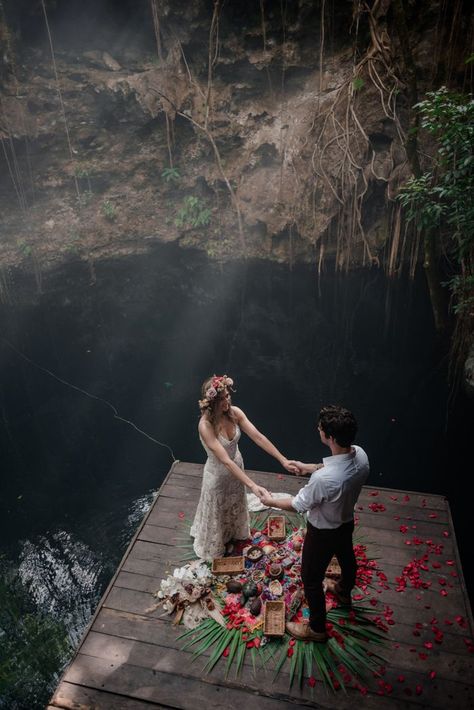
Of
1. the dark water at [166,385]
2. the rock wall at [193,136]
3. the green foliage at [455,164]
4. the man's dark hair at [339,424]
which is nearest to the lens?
the man's dark hair at [339,424]

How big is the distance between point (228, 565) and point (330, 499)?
1.50 m

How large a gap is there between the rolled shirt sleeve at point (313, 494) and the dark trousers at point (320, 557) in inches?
7.7

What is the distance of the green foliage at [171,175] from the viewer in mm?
13134

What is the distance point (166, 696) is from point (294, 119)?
1185 cm

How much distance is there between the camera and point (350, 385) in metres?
8.00

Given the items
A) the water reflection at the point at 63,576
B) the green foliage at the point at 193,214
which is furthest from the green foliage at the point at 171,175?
the water reflection at the point at 63,576

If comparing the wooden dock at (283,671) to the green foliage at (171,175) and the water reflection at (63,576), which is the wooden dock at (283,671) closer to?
the water reflection at (63,576)

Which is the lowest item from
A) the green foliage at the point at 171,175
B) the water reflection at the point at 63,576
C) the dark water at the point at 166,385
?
A: the water reflection at the point at 63,576

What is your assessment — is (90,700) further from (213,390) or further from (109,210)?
(109,210)

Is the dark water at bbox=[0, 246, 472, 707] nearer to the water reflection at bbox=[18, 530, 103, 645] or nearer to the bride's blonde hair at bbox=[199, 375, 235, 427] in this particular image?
the water reflection at bbox=[18, 530, 103, 645]

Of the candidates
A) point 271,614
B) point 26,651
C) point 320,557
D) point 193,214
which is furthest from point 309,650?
point 193,214

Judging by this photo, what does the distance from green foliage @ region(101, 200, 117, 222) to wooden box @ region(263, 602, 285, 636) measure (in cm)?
1183

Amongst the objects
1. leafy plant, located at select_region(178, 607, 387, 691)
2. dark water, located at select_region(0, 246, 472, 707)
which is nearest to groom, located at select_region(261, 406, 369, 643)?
leafy plant, located at select_region(178, 607, 387, 691)

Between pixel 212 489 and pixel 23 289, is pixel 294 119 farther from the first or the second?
pixel 212 489
